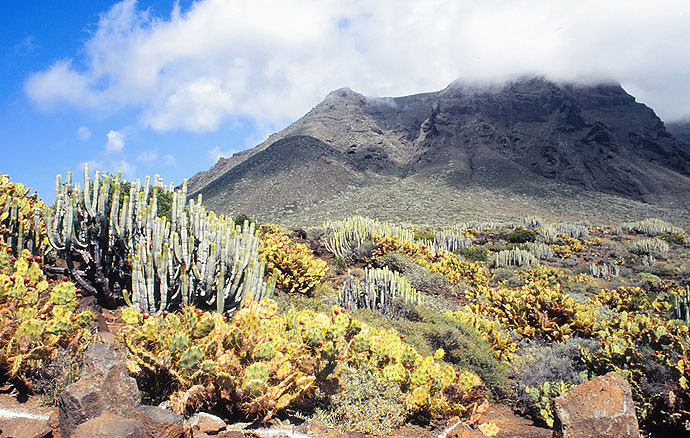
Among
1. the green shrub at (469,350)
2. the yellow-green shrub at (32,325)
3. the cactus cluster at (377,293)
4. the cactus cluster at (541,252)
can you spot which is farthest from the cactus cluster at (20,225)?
the cactus cluster at (541,252)

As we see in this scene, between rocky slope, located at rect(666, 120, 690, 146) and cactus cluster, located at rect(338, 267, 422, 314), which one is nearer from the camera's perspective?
cactus cluster, located at rect(338, 267, 422, 314)

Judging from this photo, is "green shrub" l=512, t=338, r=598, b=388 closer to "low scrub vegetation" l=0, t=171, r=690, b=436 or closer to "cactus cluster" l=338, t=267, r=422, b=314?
"low scrub vegetation" l=0, t=171, r=690, b=436

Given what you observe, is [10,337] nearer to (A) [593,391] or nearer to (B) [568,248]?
(A) [593,391]

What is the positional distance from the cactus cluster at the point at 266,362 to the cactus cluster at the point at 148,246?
5.09 ft

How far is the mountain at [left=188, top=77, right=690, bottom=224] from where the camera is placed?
A: 139 feet

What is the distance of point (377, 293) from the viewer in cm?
795

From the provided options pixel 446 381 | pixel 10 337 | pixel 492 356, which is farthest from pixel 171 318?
pixel 492 356

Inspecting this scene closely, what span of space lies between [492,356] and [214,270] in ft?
13.5

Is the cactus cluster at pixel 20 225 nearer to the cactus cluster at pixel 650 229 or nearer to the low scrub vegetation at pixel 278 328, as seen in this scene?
the low scrub vegetation at pixel 278 328

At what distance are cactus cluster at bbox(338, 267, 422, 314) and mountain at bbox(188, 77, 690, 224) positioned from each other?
25.3m

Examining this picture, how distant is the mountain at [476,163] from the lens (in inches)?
1673

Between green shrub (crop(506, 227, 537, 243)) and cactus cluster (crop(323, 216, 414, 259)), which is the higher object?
cactus cluster (crop(323, 216, 414, 259))

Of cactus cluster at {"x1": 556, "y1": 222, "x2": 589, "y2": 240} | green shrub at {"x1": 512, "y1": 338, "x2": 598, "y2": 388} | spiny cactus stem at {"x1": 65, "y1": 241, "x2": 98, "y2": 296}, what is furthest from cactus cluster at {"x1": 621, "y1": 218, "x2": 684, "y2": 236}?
spiny cactus stem at {"x1": 65, "y1": 241, "x2": 98, "y2": 296}

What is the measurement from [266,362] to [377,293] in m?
4.69
